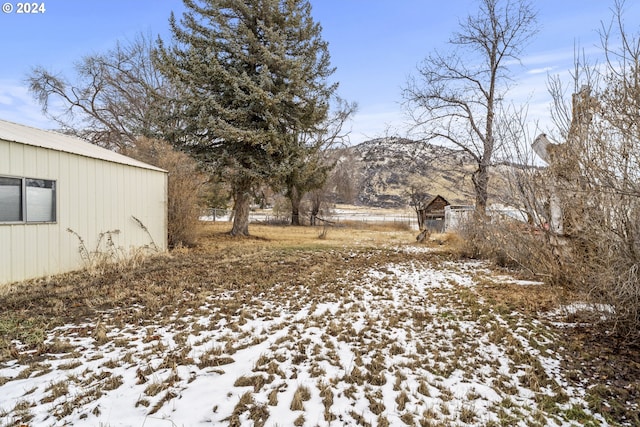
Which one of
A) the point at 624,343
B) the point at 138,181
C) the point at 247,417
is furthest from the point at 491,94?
the point at 247,417

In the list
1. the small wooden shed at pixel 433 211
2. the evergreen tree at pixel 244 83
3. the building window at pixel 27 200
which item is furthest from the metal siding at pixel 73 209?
the small wooden shed at pixel 433 211

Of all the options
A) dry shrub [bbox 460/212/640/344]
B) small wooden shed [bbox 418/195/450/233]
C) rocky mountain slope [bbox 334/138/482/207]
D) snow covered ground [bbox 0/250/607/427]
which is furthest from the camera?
small wooden shed [bbox 418/195/450/233]

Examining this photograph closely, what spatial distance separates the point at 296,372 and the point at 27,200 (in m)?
6.13

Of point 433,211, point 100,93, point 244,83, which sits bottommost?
point 433,211

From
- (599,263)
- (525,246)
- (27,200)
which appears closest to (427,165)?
(525,246)

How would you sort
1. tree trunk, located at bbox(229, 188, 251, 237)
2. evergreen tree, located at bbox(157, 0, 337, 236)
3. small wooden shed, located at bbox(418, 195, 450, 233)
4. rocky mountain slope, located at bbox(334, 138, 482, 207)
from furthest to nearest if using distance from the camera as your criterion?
1. small wooden shed, located at bbox(418, 195, 450, 233)
2. tree trunk, located at bbox(229, 188, 251, 237)
3. evergreen tree, located at bbox(157, 0, 337, 236)
4. rocky mountain slope, located at bbox(334, 138, 482, 207)

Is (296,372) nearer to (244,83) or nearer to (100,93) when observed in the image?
(244,83)

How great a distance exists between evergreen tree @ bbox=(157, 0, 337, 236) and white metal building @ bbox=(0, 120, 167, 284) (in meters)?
4.26

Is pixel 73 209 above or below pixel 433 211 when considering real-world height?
above

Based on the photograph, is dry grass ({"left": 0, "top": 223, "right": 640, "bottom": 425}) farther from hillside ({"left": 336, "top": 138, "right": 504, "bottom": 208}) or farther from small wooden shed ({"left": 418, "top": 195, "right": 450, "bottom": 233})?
small wooden shed ({"left": 418, "top": 195, "right": 450, "bottom": 233})

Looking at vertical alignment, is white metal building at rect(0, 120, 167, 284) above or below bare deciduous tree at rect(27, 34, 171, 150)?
below

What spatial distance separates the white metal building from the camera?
586 cm

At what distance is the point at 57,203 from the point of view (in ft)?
21.9

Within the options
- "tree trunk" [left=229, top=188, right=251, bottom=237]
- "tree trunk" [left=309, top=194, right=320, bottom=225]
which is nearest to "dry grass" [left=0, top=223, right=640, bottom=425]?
"tree trunk" [left=229, top=188, right=251, bottom=237]
